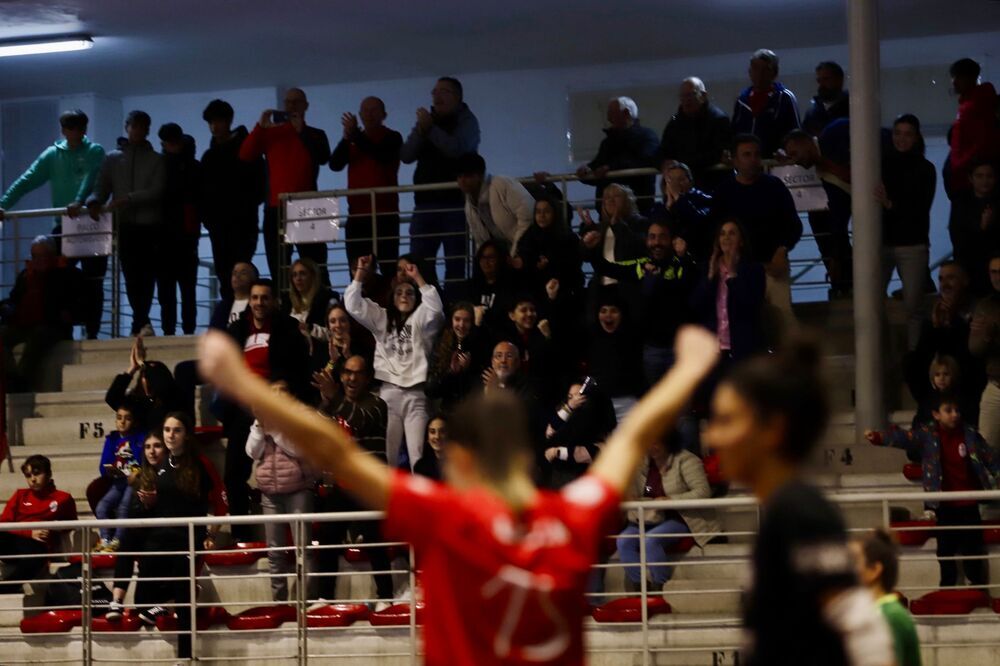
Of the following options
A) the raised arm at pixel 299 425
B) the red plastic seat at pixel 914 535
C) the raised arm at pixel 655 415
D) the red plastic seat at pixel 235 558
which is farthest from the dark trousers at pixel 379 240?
the raised arm at pixel 299 425

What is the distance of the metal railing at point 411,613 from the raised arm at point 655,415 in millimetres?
4713

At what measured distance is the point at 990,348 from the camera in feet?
32.9

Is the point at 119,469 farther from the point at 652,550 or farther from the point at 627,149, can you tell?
the point at 627,149

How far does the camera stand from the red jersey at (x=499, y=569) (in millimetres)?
3324

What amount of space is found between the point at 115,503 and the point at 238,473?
821mm

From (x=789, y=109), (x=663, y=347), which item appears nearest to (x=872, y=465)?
(x=663, y=347)

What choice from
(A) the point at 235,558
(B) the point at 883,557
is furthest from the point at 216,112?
(B) the point at 883,557

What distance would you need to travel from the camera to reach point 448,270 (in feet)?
42.2

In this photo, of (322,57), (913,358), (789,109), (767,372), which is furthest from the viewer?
(322,57)

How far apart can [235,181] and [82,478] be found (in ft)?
9.46

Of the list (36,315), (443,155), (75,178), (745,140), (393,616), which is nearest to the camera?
(393,616)

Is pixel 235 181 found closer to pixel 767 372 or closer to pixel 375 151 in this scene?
pixel 375 151

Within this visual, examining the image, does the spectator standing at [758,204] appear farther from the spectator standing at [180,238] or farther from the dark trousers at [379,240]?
the spectator standing at [180,238]

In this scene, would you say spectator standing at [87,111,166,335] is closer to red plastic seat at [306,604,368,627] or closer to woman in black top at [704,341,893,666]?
red plastic seat at [306,604,368,627]
